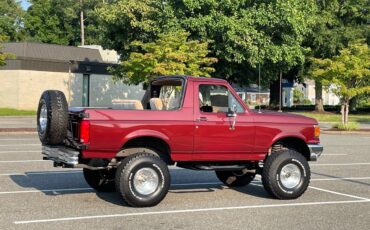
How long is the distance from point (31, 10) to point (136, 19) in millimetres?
51212

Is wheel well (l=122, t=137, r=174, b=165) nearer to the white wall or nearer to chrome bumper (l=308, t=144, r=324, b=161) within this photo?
chrome bumper (l=308, t=144, r=324, b=161)

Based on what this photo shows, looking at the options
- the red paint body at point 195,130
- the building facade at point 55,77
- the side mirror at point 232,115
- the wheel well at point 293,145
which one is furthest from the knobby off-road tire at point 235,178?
the building facade at point 55,77

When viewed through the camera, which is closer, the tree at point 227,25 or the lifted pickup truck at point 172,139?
the lifted pickup truck at point 172,139

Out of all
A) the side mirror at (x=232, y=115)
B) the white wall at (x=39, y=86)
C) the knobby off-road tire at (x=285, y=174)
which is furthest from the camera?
the white wall at (x=39, y=86)

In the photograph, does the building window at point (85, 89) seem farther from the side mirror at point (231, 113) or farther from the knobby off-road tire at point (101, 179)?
the side mirror at point (231, 113)

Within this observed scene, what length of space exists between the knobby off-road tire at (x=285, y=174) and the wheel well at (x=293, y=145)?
0.33 metres

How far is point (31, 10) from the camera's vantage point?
83375 mm

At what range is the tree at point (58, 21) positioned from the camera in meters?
81.4

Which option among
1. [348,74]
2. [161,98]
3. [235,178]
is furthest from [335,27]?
[161,98]

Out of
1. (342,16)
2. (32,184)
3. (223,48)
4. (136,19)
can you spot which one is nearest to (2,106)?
(136,19)

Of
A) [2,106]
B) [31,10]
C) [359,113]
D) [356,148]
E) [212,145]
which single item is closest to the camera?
[212,145]

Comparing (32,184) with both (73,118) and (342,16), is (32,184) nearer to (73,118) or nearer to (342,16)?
(73,118)

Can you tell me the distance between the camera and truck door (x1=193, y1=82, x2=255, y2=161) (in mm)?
8992

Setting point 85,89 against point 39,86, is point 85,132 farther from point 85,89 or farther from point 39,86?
point 85,89
